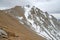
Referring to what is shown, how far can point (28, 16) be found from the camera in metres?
194

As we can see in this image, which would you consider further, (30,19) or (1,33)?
(30,19)

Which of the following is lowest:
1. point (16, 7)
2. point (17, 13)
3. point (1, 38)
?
point (1, 38)

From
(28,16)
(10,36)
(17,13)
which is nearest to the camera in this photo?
(10,36)

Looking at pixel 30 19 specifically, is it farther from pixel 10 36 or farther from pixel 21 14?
pixel 10 36

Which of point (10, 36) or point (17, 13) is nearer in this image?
point (10, 36)

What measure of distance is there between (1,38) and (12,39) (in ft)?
5.44

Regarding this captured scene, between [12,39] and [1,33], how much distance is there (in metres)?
1.68

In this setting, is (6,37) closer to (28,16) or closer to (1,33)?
(1,33)

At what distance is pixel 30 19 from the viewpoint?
193875 mm

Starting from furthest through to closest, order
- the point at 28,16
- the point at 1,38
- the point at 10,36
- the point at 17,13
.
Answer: the point at 28,16 → the point at 17,13 → the point at 10,36 → the point at 1,38

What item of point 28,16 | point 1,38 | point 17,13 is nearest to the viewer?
point 1,38

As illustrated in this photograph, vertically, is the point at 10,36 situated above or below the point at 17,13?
below

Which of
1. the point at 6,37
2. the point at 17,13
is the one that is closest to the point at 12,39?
the point at 6,37

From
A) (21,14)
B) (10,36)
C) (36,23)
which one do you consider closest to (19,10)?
(21,14)
